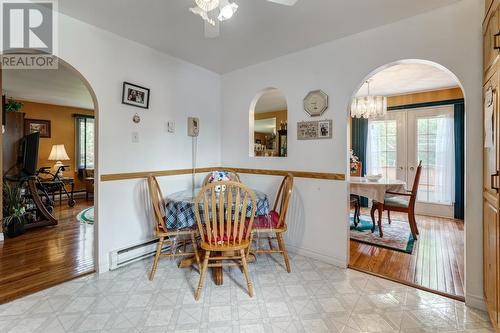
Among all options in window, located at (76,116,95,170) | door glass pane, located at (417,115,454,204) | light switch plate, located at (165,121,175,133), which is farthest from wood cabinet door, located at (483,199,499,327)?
window, located at (76,116,95,170)

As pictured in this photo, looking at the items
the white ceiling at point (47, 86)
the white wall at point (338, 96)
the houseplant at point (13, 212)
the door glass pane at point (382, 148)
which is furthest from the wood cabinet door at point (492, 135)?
the houseplant at point (13, 212)

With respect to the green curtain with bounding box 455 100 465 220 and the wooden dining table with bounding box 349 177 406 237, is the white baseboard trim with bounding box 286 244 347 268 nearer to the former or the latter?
the wooden dining table with bounding box 349 177 406 237

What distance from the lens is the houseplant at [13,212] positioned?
3.24 metres

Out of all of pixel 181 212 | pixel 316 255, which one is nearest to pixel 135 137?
pixel 181 212

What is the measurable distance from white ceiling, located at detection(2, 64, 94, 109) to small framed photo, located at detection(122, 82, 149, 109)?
101 cm

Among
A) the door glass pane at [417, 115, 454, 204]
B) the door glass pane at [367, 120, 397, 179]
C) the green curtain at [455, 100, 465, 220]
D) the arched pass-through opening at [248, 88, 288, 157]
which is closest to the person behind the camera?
the green curtain at [455, 100, 465, 220]

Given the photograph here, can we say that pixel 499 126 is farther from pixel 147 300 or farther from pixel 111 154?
pixel 111 154

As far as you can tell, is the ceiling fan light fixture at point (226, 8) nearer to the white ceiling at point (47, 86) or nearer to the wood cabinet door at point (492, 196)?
the wood cabinet door at point (492, 196)

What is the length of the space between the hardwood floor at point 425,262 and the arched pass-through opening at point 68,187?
280cm

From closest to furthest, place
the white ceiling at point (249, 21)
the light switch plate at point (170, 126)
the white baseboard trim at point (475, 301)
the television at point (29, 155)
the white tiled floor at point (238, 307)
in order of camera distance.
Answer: the white tiled floor at point (238, 307)
the white baseboard trim at point (475, 301)
the white ceiling at point (249, 21)
the light switch plate at point (170, 126)
the television at point (29, 155)

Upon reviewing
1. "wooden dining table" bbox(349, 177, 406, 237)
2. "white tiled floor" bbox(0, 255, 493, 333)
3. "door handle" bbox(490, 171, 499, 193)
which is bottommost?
"white tiled floor" bbox(0, 255, 493, 333)

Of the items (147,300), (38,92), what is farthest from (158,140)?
(38,92)

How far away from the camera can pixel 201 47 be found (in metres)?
2.67

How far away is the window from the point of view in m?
6.25
